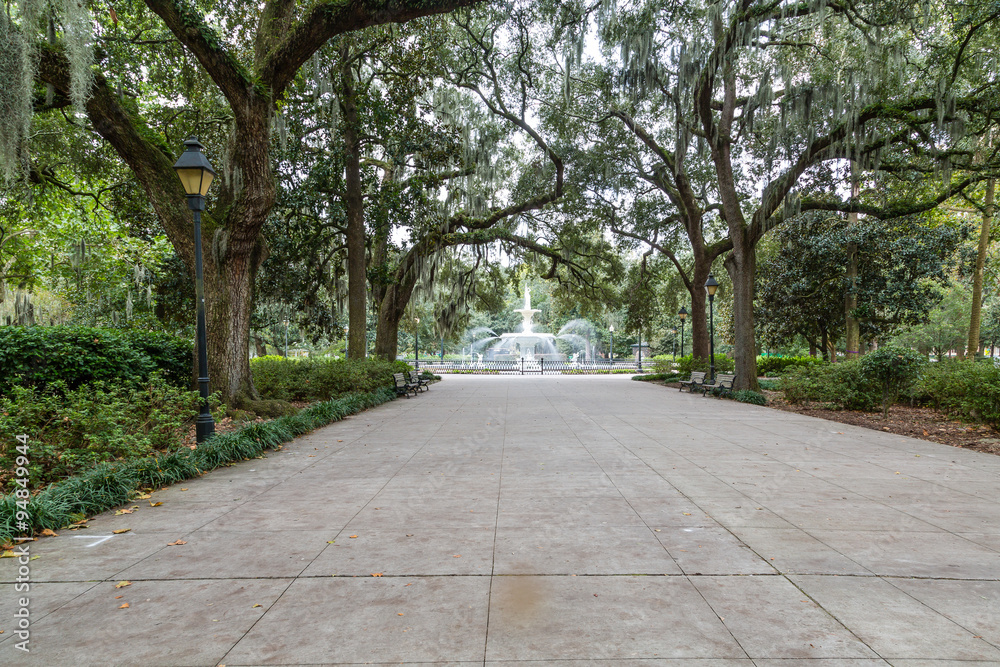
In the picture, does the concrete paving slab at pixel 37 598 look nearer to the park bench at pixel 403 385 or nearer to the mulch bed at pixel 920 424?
the mulch bed at pixel 920 424

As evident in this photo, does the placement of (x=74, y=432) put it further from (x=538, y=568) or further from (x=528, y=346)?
(x=528, y=346)

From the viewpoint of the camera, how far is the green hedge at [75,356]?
7.41m

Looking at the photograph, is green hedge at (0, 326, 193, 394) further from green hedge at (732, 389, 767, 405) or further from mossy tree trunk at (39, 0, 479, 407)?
green hedge at (732, 389, 767, 405)

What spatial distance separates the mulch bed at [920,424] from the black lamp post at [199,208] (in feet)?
34.3

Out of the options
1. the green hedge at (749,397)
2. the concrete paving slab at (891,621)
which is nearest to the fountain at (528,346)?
the green hedge at (749,397)

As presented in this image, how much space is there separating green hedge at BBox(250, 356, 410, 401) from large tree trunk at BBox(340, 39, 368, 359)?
146 cm

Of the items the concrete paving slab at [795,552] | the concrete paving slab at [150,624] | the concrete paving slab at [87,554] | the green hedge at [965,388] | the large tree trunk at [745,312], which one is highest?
the large tree trunk at [745,312]

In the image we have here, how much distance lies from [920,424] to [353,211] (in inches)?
545

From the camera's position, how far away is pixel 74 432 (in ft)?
19.2

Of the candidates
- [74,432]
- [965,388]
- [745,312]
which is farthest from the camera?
[745,312]

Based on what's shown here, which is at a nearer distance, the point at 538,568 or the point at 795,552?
the point at 538,568

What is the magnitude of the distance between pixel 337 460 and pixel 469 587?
413 centimetres

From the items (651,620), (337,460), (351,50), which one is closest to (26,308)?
(351,50)

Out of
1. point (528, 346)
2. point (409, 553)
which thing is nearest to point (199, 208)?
point (409, 553)
